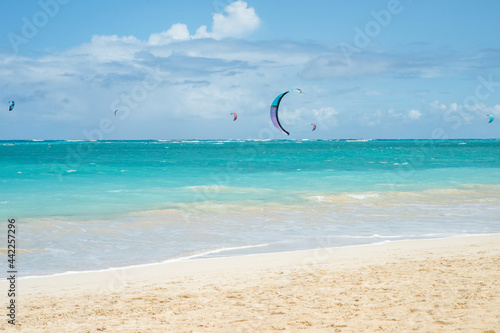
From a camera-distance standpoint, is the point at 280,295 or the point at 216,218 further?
the point at 216,218

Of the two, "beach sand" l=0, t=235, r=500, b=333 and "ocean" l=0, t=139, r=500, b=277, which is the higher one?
"ocean" l=0, t=139, r=500, b=277

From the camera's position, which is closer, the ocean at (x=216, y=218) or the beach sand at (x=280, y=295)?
the beach sand at (x=280, y=295)

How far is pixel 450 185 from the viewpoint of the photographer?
24453 millimetres

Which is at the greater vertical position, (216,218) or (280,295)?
(216,218)

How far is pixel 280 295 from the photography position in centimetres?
604

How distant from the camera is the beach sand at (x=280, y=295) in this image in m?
4.95

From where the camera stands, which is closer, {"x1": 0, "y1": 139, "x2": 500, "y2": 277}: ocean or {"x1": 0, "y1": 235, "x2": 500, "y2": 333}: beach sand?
{"x1": 0, "y1": 235, "x2": 500, "y2": 333}: beach sand

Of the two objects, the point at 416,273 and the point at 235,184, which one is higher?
the point at 235,184

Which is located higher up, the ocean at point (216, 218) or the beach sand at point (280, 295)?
the ocean at point (216, 218)

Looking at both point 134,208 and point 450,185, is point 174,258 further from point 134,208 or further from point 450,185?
point 450,185

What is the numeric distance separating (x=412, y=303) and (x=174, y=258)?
15.8ft

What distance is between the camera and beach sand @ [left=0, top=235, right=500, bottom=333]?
195 inches

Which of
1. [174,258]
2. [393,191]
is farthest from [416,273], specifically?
[393,191]

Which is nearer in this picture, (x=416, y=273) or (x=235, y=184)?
(x=416, y=273)
